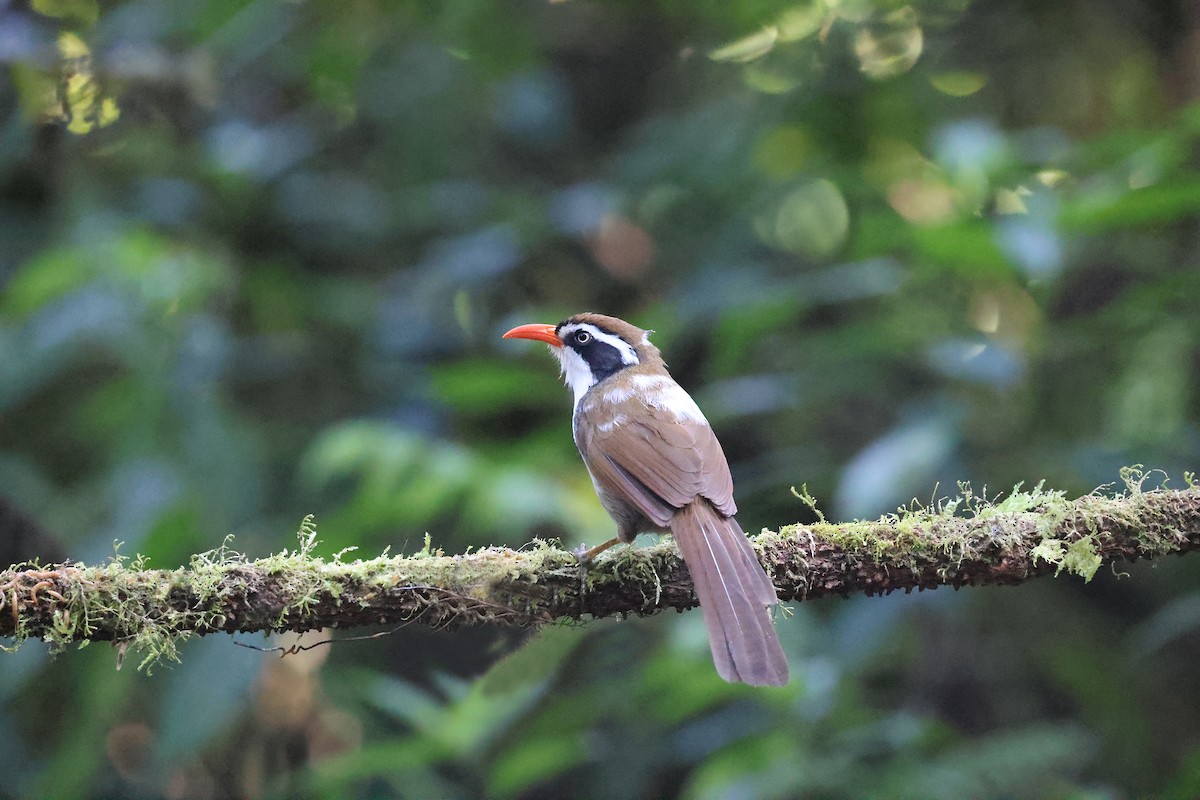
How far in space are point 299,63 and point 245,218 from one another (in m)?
1.01

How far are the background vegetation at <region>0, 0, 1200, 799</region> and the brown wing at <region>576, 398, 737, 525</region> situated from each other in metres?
0.49

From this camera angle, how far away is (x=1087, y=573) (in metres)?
2.77

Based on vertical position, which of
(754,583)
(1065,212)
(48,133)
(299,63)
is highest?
(299,63)

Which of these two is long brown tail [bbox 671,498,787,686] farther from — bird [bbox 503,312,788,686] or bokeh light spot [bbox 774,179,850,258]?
bokeh light spot [bbox 774,179,850,258]

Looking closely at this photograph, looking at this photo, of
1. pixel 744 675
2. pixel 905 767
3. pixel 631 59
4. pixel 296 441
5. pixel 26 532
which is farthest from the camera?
pixel 631 59

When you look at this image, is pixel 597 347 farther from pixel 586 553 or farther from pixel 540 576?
pixel 540 576

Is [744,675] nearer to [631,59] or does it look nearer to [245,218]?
[245,218]

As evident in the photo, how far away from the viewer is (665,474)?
342 centimetres

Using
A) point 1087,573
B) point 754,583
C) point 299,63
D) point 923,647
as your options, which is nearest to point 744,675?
point 754,583

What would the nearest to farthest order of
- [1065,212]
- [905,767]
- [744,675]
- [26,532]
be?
[744,675] < [905,767] < [1065,212] < [26,532]

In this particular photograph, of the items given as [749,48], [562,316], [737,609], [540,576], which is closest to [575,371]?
[562,316]

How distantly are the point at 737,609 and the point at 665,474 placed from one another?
745mm

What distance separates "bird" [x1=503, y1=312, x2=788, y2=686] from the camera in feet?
9.01

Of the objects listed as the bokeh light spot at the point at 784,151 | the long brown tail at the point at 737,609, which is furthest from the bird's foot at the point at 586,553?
the bokeh light spot at the point at 784,151
